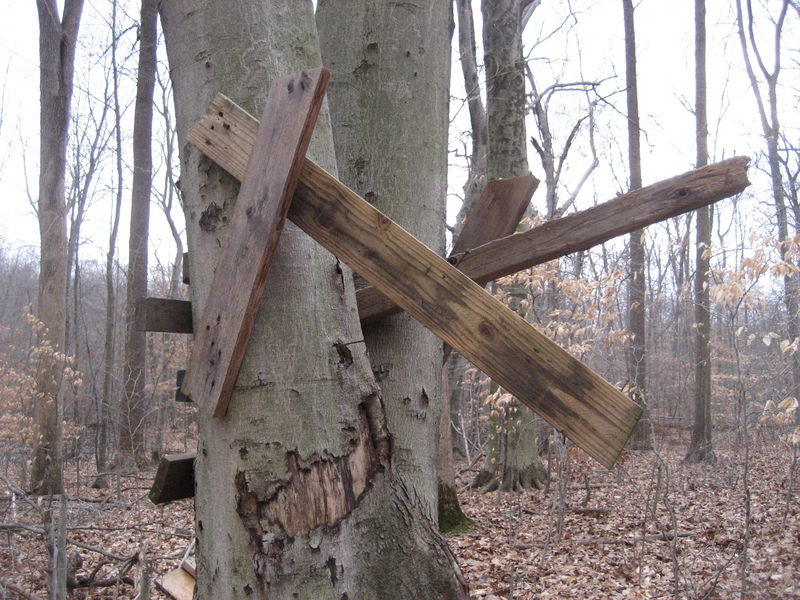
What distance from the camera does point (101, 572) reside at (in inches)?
206

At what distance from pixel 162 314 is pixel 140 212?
457 inches

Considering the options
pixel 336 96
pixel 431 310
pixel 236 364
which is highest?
pixel 336 96

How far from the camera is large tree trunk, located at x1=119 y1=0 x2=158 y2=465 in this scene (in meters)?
11.0

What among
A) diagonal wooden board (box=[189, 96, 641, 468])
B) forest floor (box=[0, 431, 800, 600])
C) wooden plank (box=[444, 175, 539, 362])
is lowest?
forest floor (box=[0, 431, 800, 600])

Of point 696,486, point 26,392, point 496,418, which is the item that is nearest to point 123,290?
point 26,392

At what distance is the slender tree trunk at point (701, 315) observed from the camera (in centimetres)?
1076

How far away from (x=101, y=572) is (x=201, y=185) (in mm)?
5048

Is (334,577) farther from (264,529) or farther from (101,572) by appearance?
(101,572)

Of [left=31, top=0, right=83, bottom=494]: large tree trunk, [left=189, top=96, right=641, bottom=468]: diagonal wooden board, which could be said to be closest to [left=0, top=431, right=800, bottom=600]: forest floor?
[left=189, top=96, right=641, bottom=468]: diagonal wooden board

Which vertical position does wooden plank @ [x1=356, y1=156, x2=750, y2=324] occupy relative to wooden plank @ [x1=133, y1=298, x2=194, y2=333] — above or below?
above

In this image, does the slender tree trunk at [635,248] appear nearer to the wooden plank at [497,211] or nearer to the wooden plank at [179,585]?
the wooden plank at [497,211]

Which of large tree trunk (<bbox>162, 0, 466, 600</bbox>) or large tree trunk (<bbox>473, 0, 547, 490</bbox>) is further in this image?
large tree trunk (<bbox>473, 0, 547, 490</bbox>)

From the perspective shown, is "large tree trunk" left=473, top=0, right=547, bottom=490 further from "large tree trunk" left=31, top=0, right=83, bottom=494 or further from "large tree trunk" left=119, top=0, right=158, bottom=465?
"large tree trunk" left=31, top=0, right=83, bottom=494

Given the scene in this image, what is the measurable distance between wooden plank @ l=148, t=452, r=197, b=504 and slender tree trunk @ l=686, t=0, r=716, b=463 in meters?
10.2
